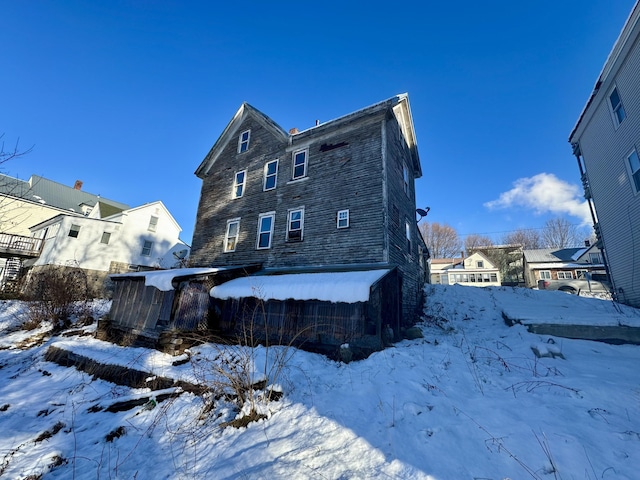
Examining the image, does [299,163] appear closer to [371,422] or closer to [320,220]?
[320,220]

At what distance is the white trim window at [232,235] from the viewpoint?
17.0 metres

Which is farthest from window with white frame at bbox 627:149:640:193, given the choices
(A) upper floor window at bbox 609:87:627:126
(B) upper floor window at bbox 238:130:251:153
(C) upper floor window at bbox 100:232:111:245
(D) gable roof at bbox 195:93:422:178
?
(C) upper floor window at bbox 100:232:111:245

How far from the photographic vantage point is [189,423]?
17.6ft

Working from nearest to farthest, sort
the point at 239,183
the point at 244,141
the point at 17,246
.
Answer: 1. the point at 239,183
2. the point at 244,141
3. the point at 17,246

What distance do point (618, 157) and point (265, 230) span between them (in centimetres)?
1865

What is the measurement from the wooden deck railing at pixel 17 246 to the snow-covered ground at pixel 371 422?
83.7 ft

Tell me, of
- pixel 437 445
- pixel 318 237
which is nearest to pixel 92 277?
pixel 318 237

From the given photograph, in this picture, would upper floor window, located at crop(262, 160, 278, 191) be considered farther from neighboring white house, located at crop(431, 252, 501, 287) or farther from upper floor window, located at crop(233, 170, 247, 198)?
neighboring white house, located at crop(431, 252, 501, 287)

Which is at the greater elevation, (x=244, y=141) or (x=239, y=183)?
(x=244, y=141)

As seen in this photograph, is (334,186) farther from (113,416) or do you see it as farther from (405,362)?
(113,416)

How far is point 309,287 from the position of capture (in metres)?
9.98

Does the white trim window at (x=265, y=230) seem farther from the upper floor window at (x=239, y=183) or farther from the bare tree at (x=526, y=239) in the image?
the bare tree at (x=526, y=239)

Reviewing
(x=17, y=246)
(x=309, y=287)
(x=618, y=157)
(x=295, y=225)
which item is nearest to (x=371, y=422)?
(x=309, y=287)

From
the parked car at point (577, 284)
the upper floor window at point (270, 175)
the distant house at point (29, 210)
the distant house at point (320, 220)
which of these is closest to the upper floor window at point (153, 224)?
the distant house at point (29, 210)
